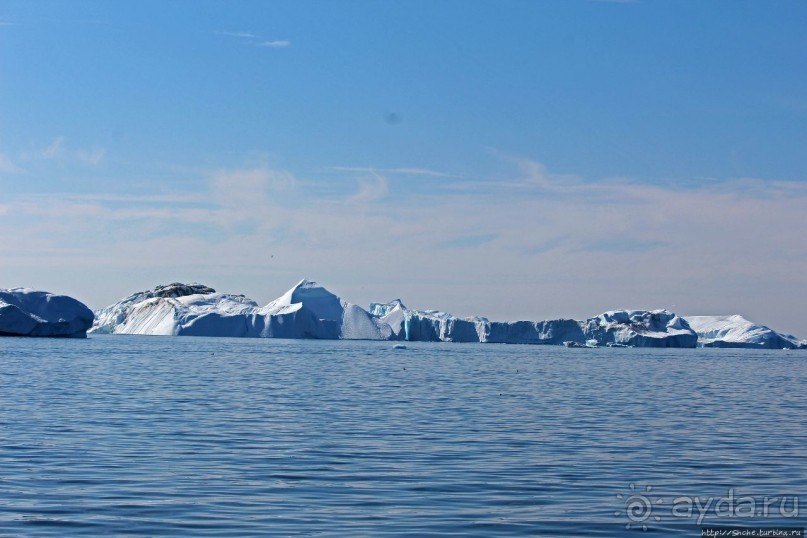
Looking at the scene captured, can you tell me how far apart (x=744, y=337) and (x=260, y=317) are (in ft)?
209

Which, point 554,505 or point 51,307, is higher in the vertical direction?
point 51,307

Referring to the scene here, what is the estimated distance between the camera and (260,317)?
97.6 meters

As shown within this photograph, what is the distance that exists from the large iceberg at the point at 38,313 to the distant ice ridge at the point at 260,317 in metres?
23.4

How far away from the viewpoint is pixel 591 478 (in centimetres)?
1268

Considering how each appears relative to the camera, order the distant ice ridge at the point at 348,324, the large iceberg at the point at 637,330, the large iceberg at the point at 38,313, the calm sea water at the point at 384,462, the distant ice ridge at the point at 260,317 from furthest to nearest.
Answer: the large iceberg at the point at 637,330
the distant ice ridge at the point at 348,324
the distant ice ridge at the point at 260,317
the large iceberg at the point at 38,313
the calm sea water at the point at 384,462

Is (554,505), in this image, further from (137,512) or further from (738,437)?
(738,437)

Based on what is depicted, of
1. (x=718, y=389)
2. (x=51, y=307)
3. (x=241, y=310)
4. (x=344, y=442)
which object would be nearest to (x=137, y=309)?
(x=241, y=310)

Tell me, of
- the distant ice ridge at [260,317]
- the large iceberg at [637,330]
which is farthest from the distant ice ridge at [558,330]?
the distant ice ridge at [260,317]

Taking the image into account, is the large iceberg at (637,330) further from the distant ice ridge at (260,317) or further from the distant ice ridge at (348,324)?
the distant ice ridge at (260,317)

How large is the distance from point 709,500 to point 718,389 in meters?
22.6

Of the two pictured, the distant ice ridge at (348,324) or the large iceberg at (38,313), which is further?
the distant ice ridge at (348,324)

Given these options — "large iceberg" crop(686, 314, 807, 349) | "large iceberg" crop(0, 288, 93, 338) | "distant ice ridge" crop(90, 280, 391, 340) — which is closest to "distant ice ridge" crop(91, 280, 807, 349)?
"distant ice ridge" crop(90, 280, 391, 340)

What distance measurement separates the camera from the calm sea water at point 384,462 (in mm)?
10055

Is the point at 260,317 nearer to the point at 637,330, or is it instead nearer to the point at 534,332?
the point at 534,332
